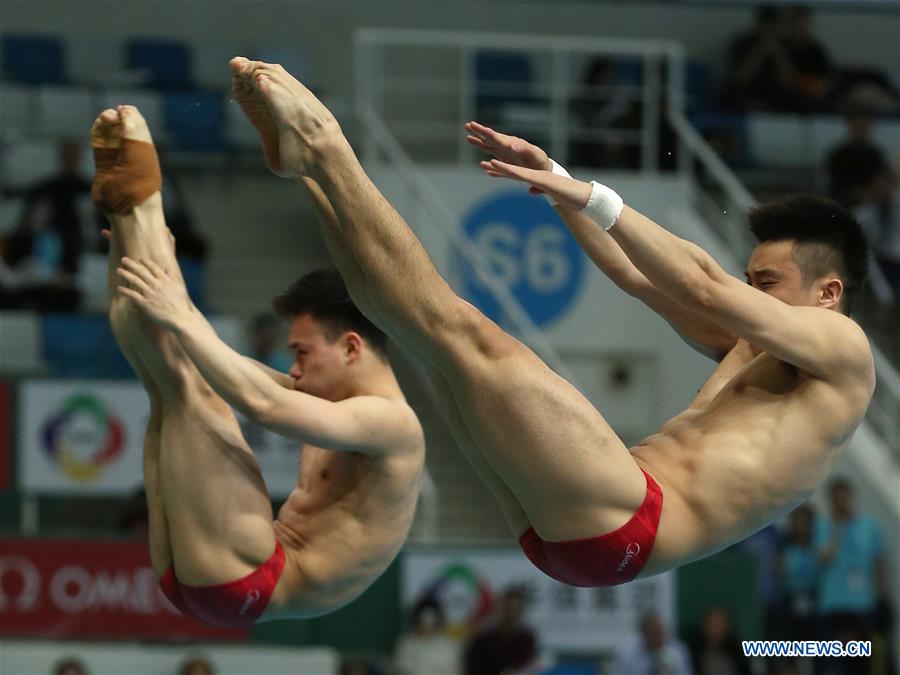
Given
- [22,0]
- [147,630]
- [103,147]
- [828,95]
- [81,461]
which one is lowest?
[147,630]

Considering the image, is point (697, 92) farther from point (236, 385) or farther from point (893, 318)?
point (236, 385)

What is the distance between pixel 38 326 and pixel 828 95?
7070 mm

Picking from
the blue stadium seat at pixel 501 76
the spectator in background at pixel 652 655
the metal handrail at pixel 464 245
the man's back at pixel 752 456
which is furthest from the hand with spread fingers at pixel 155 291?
the blue stadium seat at pixel 501 76

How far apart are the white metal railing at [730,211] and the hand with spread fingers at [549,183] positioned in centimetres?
726

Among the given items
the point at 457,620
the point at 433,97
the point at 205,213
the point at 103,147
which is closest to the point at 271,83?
the point at 103,147

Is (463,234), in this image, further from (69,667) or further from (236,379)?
(236,379)

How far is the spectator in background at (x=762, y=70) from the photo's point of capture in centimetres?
1405

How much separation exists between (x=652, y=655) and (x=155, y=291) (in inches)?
207

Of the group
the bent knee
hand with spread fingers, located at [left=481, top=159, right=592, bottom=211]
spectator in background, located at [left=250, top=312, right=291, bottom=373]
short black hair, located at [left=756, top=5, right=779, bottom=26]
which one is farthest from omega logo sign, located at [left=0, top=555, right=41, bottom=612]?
short black hair, located at [left=756, top=5, right=779, bottom=26]

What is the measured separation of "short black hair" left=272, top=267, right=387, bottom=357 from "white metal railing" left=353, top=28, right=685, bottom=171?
22.8ft

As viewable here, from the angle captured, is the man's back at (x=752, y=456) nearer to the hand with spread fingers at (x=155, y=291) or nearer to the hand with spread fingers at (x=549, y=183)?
the hand with spread fingers at (x=549, y=183)

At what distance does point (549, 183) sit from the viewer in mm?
4840

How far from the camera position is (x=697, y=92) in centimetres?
1479

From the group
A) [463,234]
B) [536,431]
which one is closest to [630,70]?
[463,234]
